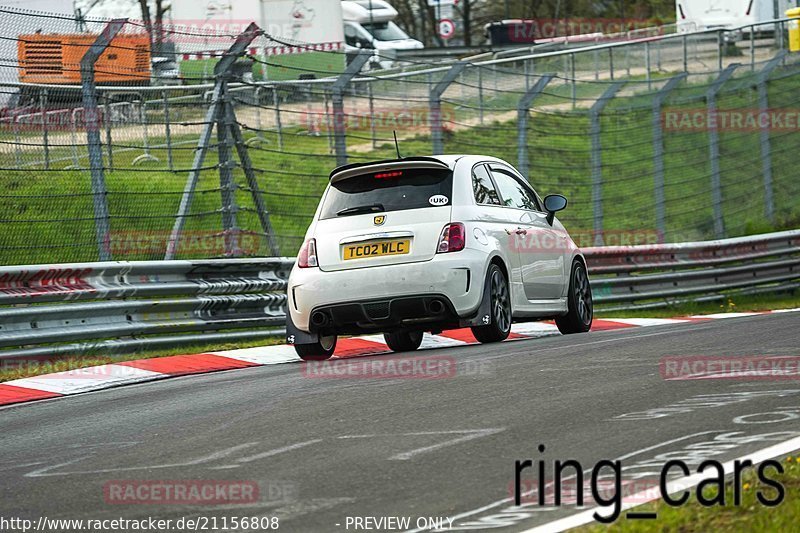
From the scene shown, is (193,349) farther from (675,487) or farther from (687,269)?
(687,269)

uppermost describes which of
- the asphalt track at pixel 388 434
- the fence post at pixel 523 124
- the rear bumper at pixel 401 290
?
the fence post at pixel 523 124

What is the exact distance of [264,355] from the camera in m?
12.3

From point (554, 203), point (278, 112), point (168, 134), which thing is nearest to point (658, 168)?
point (278, 112)

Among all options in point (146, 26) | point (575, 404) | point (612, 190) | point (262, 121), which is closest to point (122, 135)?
point (146, 26)

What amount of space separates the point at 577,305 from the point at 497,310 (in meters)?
2.05

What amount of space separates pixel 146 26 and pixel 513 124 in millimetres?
8406

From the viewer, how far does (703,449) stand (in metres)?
5.94

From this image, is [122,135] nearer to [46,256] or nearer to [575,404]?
[46,256]

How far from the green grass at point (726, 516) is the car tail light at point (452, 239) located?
582 centimetres

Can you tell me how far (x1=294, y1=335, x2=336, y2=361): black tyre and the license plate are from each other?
0.89m

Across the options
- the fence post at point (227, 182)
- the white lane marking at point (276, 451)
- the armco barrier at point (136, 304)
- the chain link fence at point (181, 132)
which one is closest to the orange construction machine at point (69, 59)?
the chain link fence at point (181, 132)

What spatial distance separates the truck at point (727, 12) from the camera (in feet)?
143

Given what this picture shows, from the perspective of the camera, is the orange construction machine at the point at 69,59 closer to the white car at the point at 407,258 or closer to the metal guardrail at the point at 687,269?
the white car at the point at 407,258

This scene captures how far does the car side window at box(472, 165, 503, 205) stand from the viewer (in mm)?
11477
